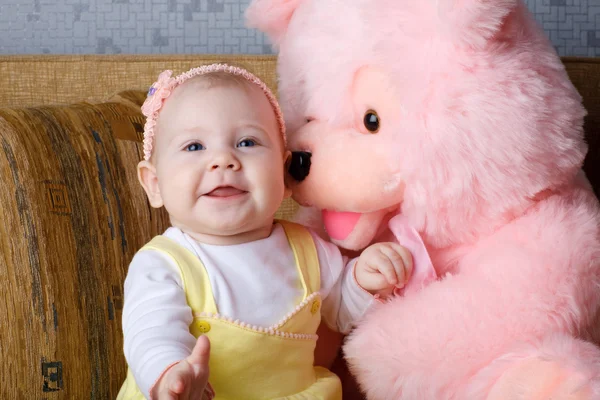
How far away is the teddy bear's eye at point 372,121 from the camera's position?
875 mm

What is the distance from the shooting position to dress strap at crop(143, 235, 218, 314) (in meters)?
0.82

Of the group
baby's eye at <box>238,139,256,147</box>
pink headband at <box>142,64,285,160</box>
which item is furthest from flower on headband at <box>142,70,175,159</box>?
baby's eye at <box>238,139,256,147</box>

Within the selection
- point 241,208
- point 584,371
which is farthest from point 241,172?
point 584,371

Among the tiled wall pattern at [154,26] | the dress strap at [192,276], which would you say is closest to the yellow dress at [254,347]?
the dress strap at [192,276]

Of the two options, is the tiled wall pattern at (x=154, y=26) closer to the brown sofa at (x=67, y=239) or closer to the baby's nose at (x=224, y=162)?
the brown sofa at (x=67, y=239)

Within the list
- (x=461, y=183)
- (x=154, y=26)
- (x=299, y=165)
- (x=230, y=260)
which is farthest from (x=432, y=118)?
(x=154, y=26)

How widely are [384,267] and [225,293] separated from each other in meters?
0.20

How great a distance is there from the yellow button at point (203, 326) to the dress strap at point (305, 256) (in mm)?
138

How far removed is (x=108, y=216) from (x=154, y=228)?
9 centimetres

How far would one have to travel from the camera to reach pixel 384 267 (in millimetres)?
890

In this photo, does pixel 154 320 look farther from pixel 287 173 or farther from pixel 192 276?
pixel 287 173

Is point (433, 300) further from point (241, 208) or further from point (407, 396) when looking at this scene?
point (241, 208)

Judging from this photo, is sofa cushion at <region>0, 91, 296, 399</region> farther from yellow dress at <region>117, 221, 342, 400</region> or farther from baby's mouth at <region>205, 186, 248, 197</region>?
baby's mouth at <region>205, 186, 248, 197</region>

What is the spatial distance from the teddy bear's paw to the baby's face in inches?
13.7
